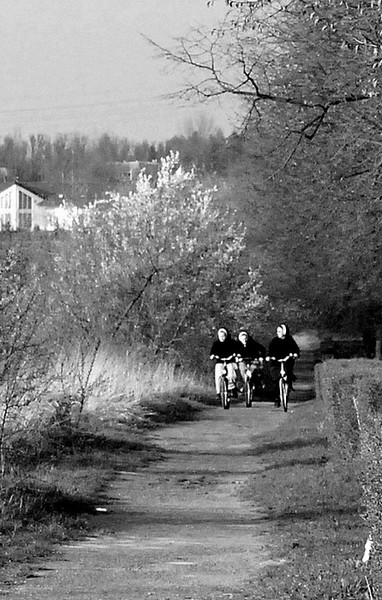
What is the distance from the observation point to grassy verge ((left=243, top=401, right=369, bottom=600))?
23.7 ft

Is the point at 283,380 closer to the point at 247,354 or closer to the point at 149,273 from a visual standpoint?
the point at 247,354

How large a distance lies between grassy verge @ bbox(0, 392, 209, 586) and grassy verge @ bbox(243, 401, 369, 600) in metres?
1.62

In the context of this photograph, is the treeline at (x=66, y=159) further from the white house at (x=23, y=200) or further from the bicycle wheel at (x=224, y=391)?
the bicycle wheel at (x=224, y=391)

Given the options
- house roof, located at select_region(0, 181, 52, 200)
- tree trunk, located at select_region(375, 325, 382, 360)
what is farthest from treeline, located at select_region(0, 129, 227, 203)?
tree trunk, located at select_region(375, 325, 382, 360)

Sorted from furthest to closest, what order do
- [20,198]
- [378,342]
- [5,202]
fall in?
[5,202]
[20,198]
[378,342]

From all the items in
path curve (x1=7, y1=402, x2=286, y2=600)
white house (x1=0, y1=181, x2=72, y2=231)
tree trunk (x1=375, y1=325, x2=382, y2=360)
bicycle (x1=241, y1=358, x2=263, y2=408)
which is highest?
white house (x1=0, y1=181, x2=72, y2=231)

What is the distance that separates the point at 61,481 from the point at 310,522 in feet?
10.4

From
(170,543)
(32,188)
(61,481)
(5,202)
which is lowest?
(170,543)

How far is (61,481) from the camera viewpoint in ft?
39.5

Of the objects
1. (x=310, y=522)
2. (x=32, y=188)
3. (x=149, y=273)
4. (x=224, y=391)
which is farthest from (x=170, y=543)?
(x=32, y=188)

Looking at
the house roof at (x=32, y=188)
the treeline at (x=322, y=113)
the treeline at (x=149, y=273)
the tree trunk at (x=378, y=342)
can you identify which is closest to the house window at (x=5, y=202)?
the house roof at (x=32, y=188)

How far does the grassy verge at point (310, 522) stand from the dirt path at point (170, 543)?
0.55 ft

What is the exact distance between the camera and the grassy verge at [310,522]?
7.21 meters

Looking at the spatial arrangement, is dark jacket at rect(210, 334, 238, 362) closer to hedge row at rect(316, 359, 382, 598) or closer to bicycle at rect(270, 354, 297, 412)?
bicycle at rect(270, 354, 297, 412)
